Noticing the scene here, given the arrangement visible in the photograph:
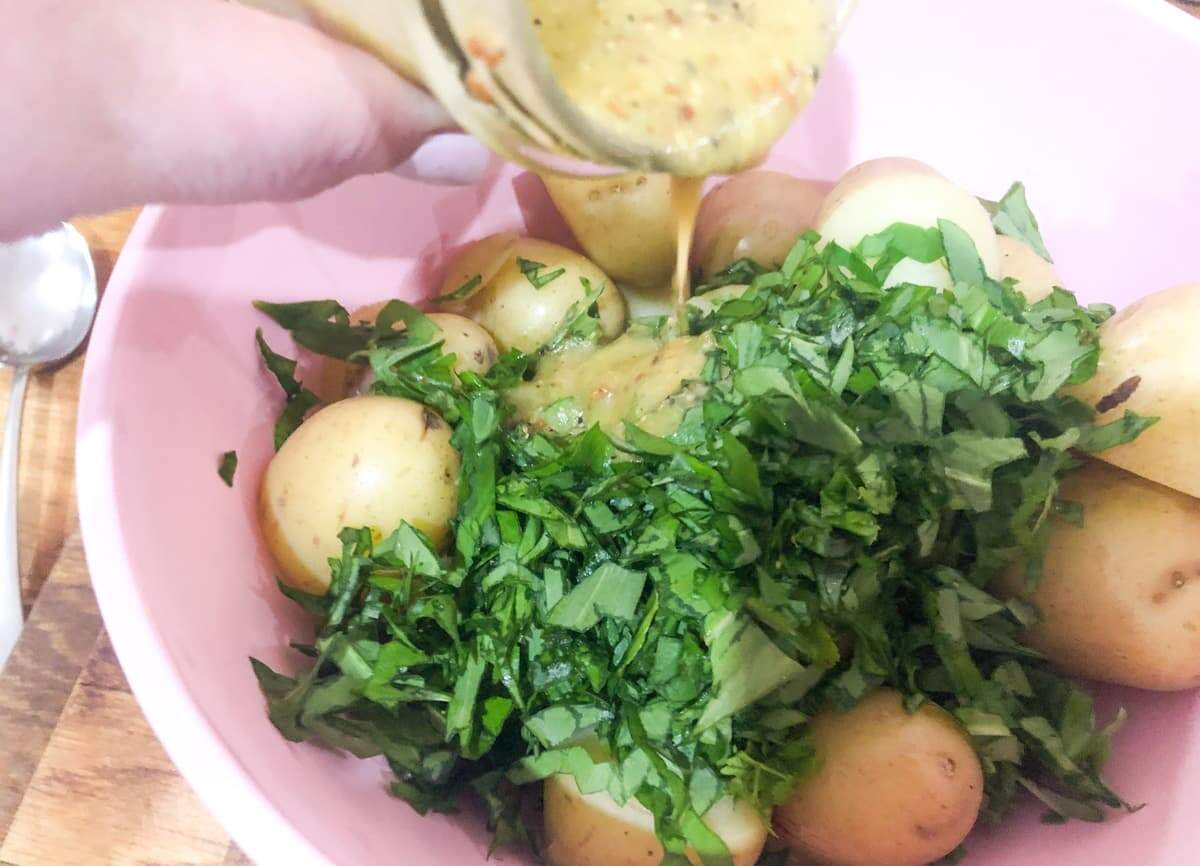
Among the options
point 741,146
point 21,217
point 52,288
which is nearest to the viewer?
point 21,217

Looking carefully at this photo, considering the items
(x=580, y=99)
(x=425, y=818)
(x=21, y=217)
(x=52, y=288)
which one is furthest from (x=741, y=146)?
(x=52, y=288)

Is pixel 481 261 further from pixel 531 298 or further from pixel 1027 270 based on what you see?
pixel 1027 270

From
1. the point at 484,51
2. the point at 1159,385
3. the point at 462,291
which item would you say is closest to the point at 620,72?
the point at 484,51

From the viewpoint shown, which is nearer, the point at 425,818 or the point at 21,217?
the point at 21,217

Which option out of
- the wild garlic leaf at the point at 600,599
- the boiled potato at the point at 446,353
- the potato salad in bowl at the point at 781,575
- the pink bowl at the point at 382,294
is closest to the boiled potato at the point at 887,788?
the potato salad in bowl at the point at 781,575

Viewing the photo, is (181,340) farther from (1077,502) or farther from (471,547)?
(1077,502)

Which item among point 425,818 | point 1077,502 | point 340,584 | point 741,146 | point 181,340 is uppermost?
point 741,146
